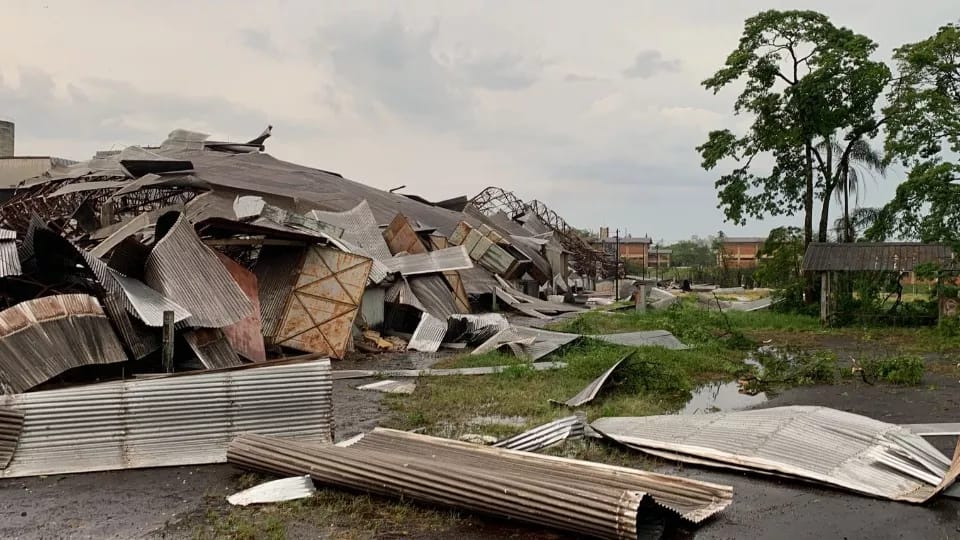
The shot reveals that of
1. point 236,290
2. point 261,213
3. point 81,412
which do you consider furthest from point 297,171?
point 81,412

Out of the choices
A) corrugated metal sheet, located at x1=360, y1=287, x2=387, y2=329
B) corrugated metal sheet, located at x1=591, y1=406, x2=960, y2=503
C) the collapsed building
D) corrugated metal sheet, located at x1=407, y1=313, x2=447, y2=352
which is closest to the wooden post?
the collapsed building

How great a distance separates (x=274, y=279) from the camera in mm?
12805

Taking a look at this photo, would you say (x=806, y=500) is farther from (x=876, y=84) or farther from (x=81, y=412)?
(x=876, y=84)

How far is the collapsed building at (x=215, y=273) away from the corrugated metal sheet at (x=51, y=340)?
12 mm

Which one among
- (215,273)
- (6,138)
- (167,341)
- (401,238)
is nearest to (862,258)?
(401,238)

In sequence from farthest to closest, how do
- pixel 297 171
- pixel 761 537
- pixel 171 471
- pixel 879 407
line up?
pixel 297 171
pixel 879 407
pixel 171 471
pixel 761 537

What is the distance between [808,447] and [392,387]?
5325 millimetres

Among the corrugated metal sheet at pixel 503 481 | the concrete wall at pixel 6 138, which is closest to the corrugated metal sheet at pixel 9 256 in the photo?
the corrugated metal sheet at pixel 503 481

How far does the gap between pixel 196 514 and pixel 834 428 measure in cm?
504

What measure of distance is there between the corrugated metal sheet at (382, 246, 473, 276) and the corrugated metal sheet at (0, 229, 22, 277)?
8.47 metres

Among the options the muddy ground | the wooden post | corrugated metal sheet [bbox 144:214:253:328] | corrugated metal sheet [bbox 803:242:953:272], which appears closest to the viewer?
the muddy ground

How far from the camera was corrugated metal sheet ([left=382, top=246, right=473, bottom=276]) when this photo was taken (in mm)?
16922

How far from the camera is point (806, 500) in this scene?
5277mm

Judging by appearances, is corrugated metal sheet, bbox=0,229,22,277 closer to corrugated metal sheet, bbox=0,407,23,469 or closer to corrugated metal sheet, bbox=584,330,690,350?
corrugated metal sheet, bbox=0,407,23,469
